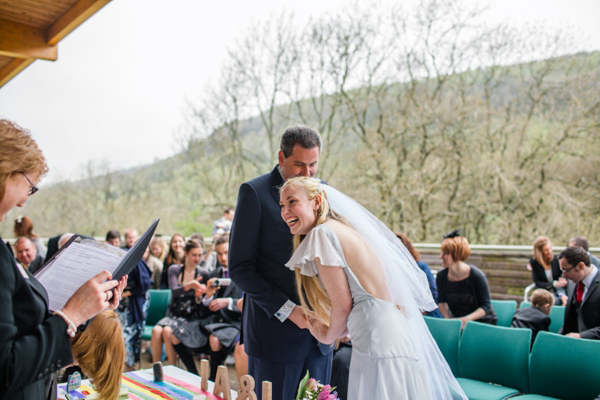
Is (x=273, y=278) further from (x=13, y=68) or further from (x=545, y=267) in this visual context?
(x=545, y=267)

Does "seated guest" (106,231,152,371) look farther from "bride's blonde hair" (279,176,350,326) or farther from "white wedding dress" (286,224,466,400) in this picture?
"white wedding dress" (286,224,466,400)

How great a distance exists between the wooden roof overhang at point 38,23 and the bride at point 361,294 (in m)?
1.78

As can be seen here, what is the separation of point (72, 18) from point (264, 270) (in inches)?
79.7

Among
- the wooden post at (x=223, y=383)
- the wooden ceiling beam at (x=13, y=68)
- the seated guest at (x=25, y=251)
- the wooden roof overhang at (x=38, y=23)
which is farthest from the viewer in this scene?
the seated guest at (x=25, y=251)

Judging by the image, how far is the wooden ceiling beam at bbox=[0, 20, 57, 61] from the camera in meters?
3.27

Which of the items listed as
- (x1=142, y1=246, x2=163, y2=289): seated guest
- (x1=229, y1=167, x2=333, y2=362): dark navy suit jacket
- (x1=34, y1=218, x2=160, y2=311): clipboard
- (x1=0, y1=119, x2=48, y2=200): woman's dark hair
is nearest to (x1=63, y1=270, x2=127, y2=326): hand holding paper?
(x1=34, y1=218, x2=160, y2=311): clipboard

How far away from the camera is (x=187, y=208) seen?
55.2 feet

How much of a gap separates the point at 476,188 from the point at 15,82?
1641cm

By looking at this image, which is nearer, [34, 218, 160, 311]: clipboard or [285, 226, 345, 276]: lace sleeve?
[34, 218, 160, 311]: clipboard

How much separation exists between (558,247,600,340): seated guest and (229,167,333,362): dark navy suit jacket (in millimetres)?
2633

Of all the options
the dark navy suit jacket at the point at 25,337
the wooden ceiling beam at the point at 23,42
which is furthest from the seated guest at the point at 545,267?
the dark navy suit jacket at the point at 25,337

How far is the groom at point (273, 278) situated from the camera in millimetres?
2316

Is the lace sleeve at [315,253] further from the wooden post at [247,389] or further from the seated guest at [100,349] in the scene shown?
the seated guest at [100,349]

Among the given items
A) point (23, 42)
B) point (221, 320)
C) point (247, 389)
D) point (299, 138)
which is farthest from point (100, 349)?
point (221, 320)
